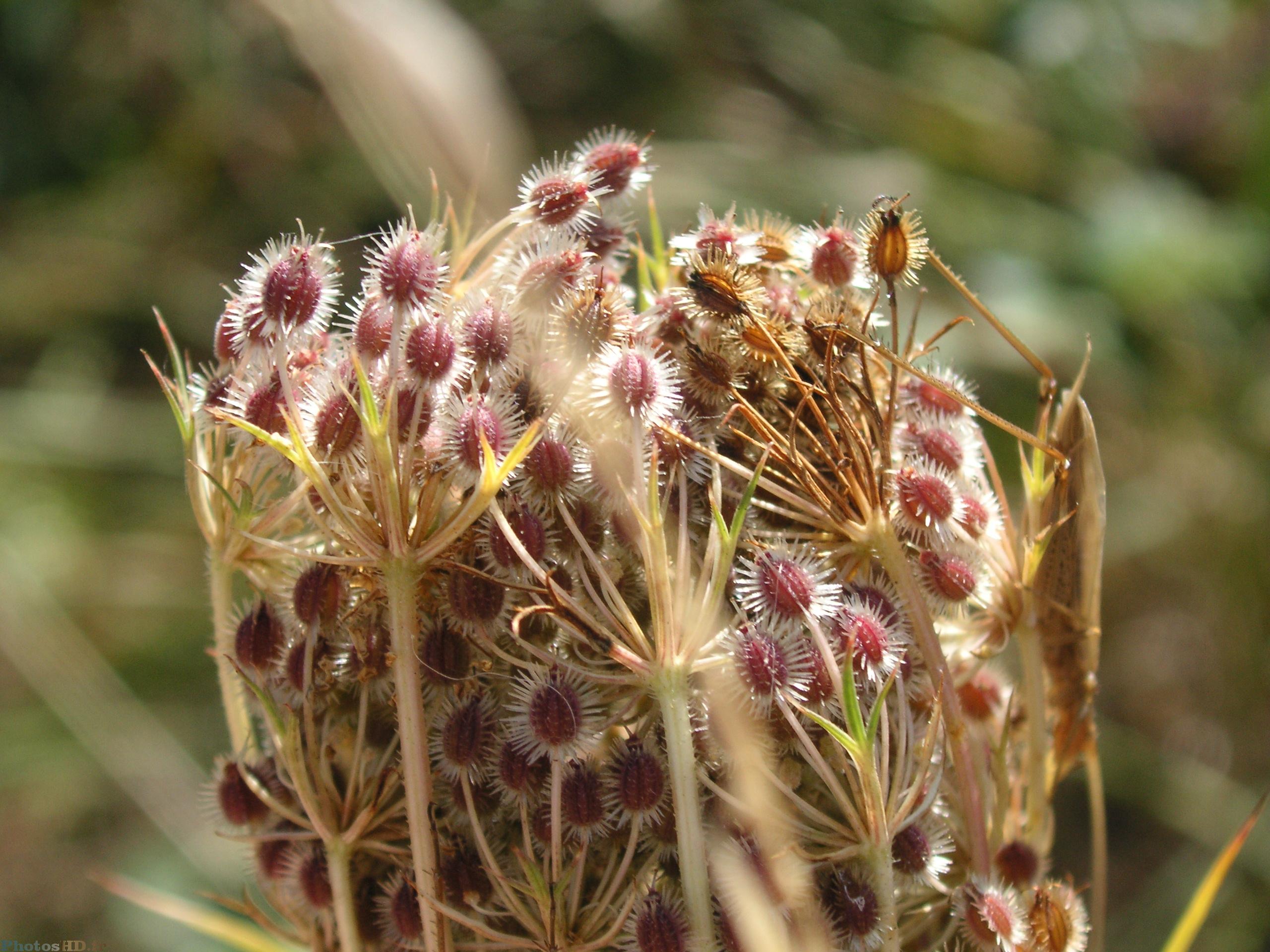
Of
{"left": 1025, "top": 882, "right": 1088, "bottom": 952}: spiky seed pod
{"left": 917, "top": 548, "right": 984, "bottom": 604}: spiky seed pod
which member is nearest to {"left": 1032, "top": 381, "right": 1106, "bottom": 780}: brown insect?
{"left": 917, "top": 548, "right": 984, "bottom": 604}: spiky seed pod

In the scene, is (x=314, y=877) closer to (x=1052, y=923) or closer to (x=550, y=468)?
(x=550, y=468)

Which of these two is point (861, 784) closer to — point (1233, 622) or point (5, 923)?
point (1233, 622)

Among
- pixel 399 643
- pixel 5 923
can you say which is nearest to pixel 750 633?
pixel 399 643

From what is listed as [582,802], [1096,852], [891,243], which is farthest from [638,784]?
[1096,852]

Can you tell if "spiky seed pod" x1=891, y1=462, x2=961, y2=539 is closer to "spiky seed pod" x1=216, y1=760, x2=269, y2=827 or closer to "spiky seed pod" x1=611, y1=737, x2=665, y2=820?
"spiky seed pod" x1=611, y1=737, x2=665, y2=820

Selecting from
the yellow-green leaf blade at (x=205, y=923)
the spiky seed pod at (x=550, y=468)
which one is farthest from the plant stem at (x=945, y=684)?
the yellow-green leaf blade at (x=205, y=923)

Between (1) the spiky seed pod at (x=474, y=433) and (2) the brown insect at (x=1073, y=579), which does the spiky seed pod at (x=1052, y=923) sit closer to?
(2) the brown insect at (x=1073, y=579)
